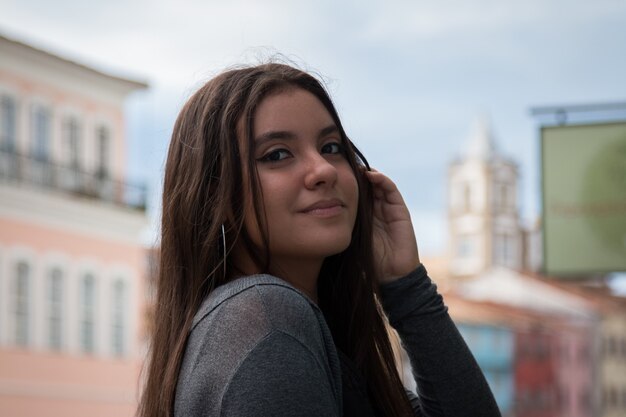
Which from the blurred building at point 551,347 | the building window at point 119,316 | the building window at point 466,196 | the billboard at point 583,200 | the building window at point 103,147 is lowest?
the blurred building at point 551,347

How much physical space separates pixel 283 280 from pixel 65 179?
3113 cm

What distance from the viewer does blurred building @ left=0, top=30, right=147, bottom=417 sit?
29.6 meters

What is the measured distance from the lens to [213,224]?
60.4 inches

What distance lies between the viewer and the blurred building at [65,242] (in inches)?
1166

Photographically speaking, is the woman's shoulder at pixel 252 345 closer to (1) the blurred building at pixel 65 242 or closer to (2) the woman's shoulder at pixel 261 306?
(2) the woman's shoulder at pixel 261 306

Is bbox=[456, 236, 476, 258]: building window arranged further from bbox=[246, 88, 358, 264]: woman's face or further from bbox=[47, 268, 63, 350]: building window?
→ bbox=[246, 88, 358, 264]: woman's face

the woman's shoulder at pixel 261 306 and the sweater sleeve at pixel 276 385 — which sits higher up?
the woman's shoulder at pixel 261 306

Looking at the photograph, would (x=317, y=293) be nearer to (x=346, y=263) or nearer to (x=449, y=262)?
(x=346, y=263)

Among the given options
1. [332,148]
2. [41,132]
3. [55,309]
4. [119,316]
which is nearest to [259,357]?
[332,148]

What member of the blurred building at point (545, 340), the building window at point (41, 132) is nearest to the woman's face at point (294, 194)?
the building window at point (41, 132)

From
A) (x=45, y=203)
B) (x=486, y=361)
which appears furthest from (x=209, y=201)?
(x=486, y=361)

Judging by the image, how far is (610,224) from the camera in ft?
34.1

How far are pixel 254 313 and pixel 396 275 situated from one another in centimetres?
36

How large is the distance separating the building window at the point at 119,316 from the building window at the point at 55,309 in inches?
61.8
